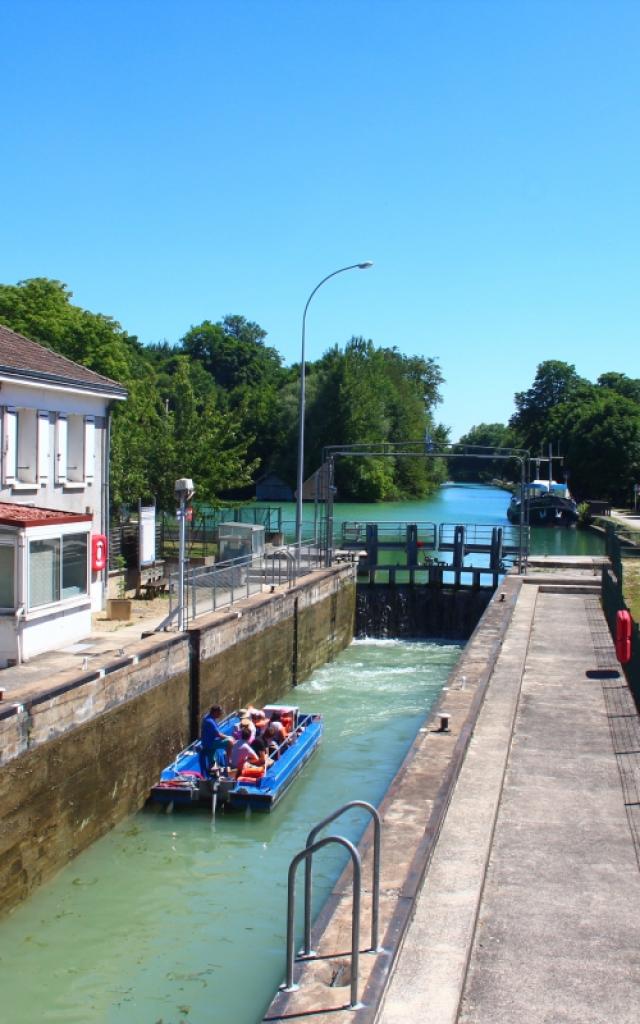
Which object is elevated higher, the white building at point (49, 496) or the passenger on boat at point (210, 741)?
the white building at point (49, 496)

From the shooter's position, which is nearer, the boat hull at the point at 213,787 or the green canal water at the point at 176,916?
the green canal water at the point at 176,916

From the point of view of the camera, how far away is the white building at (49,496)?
1667 cm

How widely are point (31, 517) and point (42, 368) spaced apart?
4.77 m

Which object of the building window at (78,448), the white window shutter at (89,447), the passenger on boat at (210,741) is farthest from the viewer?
the white window shutter at (89,447)

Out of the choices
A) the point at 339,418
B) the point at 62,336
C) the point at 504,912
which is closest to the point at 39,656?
the point at 504,912

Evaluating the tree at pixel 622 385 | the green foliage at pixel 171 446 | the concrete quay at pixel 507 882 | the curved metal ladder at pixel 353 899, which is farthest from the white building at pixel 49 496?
the tree at pixel 622 385

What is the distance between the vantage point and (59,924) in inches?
461

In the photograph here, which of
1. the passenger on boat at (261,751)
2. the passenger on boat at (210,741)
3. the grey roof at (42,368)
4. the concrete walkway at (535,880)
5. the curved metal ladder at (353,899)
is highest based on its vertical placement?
the grey roof at (42,368)

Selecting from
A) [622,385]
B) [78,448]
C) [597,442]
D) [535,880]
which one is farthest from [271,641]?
[622,385]

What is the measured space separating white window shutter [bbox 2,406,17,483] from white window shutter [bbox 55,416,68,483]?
141 centimetres

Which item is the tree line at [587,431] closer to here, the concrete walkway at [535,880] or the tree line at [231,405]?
the tree line at [231,405]

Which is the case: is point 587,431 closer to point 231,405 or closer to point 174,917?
point 231,405

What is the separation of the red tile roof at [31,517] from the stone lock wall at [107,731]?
8.19 ft

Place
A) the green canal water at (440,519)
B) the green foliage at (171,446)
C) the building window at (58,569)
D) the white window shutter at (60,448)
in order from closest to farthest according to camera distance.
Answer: the building window at (58,569) → the white window shutter at (60,448) → the green foliage at (171,446) → the green canal water at (440,519)
